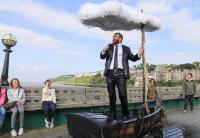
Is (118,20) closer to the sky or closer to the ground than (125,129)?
closer to the sky

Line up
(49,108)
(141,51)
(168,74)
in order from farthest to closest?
(168,74)
(49,108)
(141,51)

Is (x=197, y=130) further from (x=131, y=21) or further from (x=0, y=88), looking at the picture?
(x=0, y=88)

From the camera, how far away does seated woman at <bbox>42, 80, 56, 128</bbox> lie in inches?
449

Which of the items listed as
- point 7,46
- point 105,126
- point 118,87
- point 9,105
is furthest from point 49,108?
point 105,126

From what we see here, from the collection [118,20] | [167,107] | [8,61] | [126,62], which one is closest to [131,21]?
[118,20]

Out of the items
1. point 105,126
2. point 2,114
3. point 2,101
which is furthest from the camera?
point 2,101

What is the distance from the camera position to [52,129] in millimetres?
11500

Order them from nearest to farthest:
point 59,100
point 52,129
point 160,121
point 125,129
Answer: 1. point 125,129
2. point 160,121
3. point 52,129
4. point 59,100

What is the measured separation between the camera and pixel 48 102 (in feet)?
37.7

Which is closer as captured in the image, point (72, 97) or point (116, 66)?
point (116, 66)

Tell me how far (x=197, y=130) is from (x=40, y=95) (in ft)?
16.3

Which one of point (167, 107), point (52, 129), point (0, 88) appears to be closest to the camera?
point (0, 88)

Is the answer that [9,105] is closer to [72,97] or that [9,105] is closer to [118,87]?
[72,97]

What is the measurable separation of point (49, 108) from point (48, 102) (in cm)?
18
